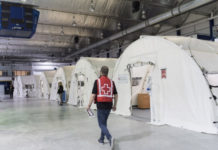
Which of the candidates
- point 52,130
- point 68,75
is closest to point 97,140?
point 52,130

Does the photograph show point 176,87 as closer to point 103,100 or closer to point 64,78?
point 103,100

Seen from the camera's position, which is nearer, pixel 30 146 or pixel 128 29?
pixel 30 146

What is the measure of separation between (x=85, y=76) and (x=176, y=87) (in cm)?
631

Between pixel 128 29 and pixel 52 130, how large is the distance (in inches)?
310

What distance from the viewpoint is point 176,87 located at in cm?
575

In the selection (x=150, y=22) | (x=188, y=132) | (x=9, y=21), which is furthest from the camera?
(x=150, y=22)

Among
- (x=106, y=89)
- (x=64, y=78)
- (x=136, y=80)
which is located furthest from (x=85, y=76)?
(x=106, y=89)

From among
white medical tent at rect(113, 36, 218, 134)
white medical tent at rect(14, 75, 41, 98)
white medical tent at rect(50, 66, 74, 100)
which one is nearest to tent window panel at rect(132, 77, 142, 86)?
white medical tent at rect(113, 36, 218, 134)

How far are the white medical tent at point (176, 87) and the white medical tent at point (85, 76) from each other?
3686 millimetres

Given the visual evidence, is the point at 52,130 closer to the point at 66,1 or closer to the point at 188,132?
the point at 188,132

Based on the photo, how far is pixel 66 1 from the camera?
839 centimetres

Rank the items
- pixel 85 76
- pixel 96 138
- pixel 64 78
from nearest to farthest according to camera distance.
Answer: pixel 96 138 < pixel 85 76 < pixel 64 78

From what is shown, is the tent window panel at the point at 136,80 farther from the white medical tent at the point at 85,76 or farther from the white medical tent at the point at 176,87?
the white medical tent at the point at 176,87

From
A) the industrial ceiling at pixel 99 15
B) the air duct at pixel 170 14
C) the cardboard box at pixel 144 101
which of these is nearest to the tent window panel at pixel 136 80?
the cardboard box at pixel 144 101
